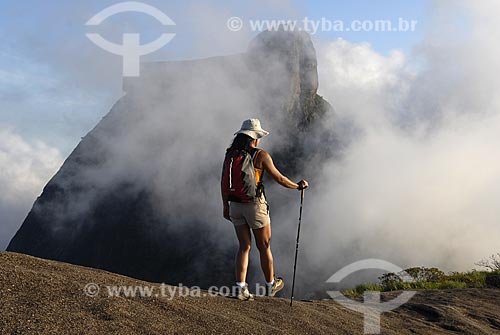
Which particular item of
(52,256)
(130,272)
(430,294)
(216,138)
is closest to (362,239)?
(216,138)

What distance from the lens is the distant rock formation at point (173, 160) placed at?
3034 inches

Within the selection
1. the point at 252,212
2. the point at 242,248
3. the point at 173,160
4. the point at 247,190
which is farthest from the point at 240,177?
the point at 173,160

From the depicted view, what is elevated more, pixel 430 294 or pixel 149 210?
pixel 149 210

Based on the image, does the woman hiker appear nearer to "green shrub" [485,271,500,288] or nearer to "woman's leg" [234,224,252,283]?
"woman's leg" [234,224,252,283]

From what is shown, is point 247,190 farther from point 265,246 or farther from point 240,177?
point 265,246

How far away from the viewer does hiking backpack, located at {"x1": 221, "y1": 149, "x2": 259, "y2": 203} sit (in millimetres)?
6598

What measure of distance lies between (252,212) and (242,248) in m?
0.56

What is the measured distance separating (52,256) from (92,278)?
81425 mm

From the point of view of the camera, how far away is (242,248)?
22.7 ft

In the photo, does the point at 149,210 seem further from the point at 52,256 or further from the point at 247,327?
the point at 247,327

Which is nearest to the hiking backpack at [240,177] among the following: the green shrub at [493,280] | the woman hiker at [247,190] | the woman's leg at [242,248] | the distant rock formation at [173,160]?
the woman hiker at [247,190]

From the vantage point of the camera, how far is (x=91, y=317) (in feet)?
16.6

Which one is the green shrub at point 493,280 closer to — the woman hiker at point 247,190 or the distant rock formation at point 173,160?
the woman hiker at point 247,190

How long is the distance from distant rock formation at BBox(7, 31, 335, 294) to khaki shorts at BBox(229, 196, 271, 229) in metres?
60.5
